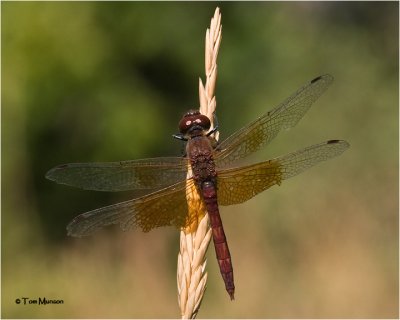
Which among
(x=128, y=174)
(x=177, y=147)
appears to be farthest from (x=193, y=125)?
(x=177, y=147)

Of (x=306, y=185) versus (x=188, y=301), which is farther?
(x=306, y=185)

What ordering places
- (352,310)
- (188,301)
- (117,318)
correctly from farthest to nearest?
(117,318) < (352,310) < (188,301)

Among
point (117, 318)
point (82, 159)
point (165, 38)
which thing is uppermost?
point (165, 38)

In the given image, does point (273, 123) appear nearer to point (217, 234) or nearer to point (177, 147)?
point (217, 234)

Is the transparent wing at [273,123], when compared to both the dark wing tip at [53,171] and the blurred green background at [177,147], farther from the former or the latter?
the blurred green background at [177,147]

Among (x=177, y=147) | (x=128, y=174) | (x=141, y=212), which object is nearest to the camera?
(x=141, y=212)

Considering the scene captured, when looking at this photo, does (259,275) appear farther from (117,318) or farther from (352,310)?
(117,318)

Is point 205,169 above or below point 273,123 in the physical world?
below

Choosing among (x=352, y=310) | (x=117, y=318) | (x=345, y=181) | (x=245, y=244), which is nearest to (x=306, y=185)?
(x=345, y=181)
